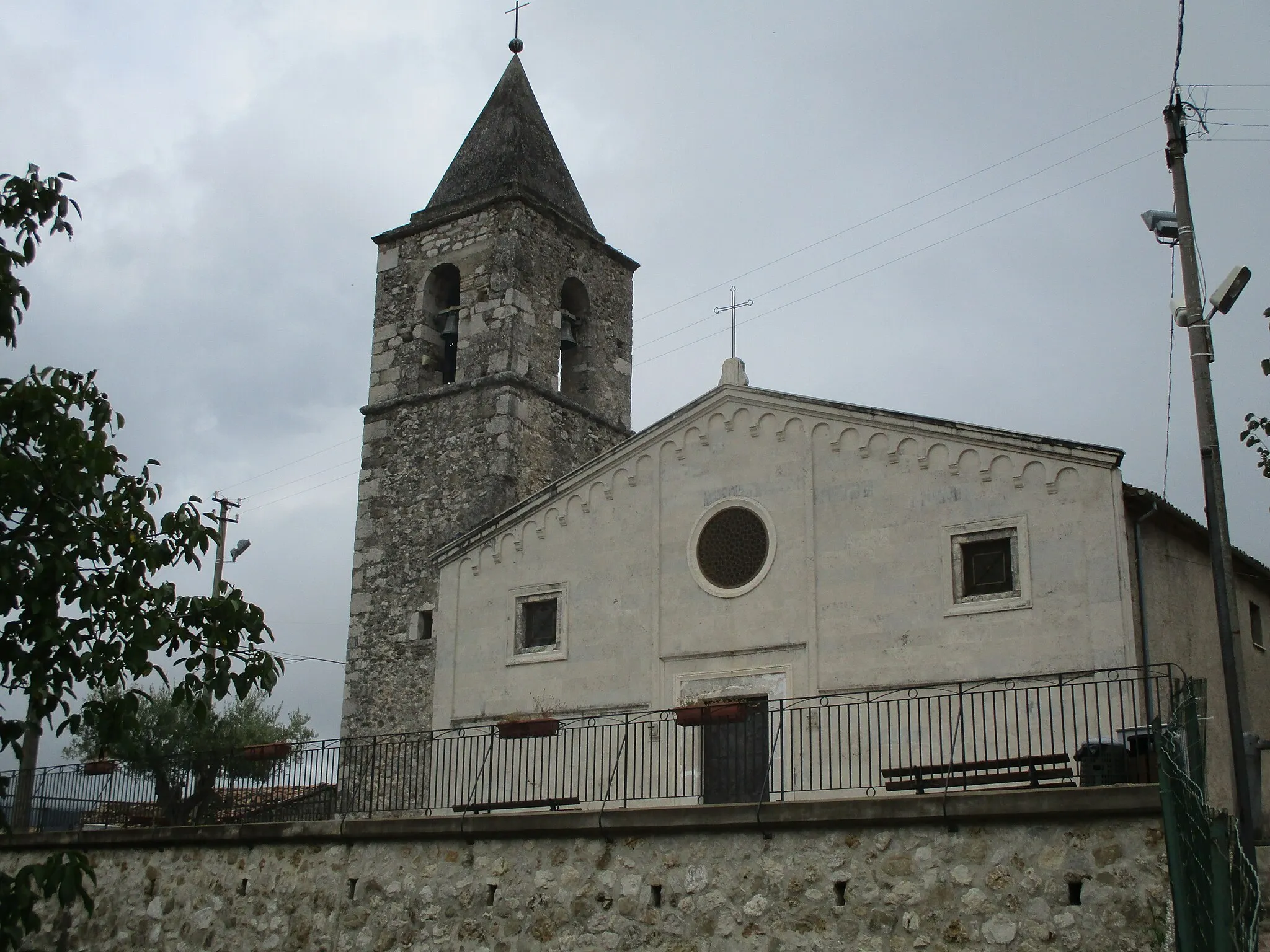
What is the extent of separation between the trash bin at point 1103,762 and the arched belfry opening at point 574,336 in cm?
1571

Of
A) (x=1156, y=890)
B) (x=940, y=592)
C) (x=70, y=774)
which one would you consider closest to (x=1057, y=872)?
(x=1156, y=890)

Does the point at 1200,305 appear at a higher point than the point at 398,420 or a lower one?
lower

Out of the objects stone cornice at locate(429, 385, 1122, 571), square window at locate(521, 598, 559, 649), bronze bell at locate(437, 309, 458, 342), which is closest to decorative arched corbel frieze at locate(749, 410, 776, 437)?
stone cornice at locate(429, 385, 1122, 571)

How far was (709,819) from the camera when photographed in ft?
42.3

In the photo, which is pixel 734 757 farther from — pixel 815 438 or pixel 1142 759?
pixel 1142 759

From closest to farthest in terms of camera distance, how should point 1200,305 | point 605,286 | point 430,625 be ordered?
point 1200,305 < point 430,625 < point 605,286

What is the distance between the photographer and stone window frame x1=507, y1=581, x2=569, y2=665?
20.0 metres

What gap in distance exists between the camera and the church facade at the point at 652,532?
1661cm

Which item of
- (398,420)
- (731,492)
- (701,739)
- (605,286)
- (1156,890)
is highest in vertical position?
(605,286)

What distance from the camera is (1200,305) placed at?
1507 centimetres

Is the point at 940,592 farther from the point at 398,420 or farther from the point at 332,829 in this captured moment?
the point at 398,420

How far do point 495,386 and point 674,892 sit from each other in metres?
13.1

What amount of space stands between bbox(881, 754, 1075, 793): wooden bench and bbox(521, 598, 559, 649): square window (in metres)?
6.57

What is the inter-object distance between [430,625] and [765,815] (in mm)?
12471
